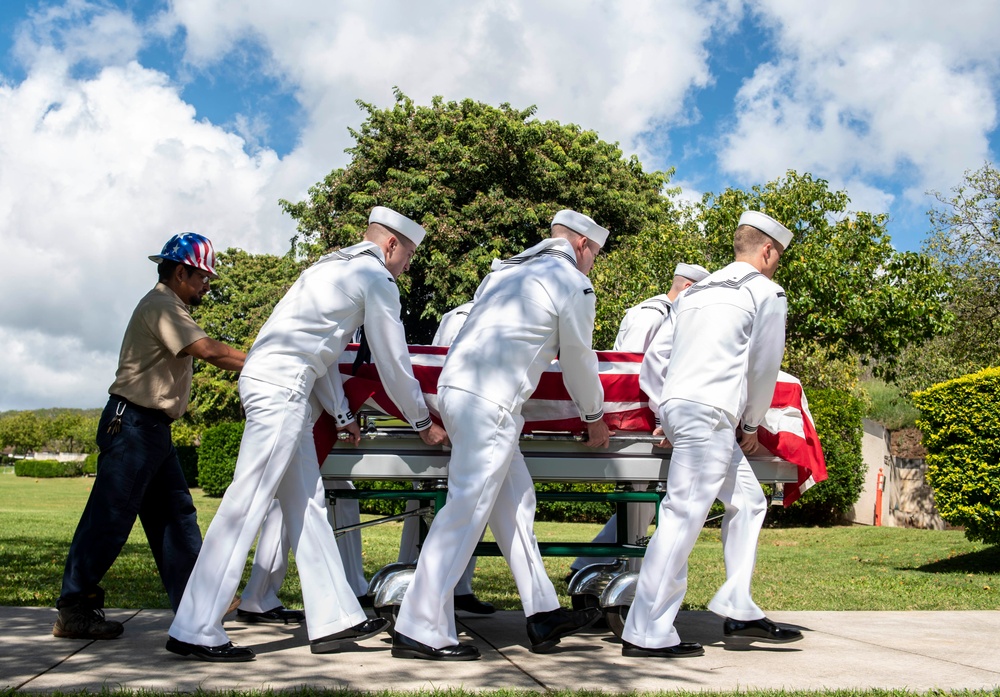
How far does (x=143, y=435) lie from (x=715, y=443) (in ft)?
9.52

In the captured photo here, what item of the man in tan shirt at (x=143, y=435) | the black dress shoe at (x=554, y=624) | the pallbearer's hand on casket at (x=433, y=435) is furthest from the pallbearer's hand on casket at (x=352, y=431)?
the black dress shoe at (x=554, y=624)

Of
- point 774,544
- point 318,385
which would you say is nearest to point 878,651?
point 318,385

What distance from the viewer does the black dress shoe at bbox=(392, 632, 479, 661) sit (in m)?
4.61

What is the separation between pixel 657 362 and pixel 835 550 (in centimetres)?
1044

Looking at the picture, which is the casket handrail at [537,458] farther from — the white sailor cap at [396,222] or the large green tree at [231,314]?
the large green tree at [231,314]

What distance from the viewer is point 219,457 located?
28750mm

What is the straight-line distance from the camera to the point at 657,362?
5.45 m

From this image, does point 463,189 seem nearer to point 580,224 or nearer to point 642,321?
point 642,321

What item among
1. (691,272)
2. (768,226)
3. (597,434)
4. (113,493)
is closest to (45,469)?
(691,272)

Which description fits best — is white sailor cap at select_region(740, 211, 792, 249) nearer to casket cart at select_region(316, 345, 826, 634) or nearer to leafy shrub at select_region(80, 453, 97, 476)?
casket cart at select_region(316, 345, 826, 634)

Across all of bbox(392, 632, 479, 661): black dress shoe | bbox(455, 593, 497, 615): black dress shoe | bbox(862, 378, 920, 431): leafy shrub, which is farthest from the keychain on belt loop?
bbox(862, 378, 920, 431): leafy shrub

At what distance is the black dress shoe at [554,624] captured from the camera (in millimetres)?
4793

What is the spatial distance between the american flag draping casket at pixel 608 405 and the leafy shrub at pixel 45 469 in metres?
64.2

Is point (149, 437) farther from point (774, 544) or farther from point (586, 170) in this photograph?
point (586, 170)
